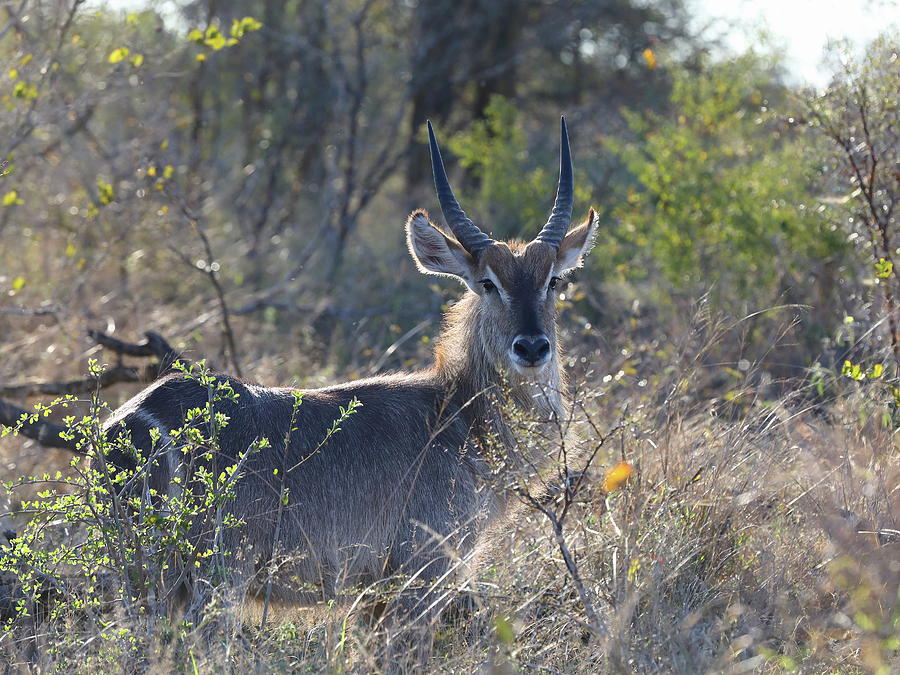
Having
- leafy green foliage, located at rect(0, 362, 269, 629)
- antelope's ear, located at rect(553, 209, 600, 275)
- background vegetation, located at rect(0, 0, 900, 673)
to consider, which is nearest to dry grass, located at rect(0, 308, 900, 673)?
background vegetation, located at rect(0, 0, 900, 673)

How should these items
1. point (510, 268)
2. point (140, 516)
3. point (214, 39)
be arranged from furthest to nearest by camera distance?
point (214, 39)
point (510, 268)
point (140, 516)

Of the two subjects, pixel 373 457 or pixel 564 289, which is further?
pixel 564 289

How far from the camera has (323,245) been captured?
1177 centimetres

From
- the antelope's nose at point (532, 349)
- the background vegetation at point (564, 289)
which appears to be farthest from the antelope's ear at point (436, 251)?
the background vegetation at point (564, 289)

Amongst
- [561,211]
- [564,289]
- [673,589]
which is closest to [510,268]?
[561,211]

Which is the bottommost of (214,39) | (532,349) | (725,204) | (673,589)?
(673,589)

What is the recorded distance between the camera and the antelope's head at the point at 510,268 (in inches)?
200

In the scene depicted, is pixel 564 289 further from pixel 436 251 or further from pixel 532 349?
pixel 532 349

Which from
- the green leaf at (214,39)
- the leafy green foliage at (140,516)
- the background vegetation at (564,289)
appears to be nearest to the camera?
the leafy green foliage at (140,516)

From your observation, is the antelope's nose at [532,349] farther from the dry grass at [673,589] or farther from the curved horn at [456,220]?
the curved horn at [456,220]

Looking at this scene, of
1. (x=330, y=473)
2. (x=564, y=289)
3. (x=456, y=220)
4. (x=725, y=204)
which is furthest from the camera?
(x=564, y=289)

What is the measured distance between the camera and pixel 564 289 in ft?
30.7

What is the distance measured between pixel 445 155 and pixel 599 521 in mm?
10582

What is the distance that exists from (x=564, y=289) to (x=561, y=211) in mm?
3806
